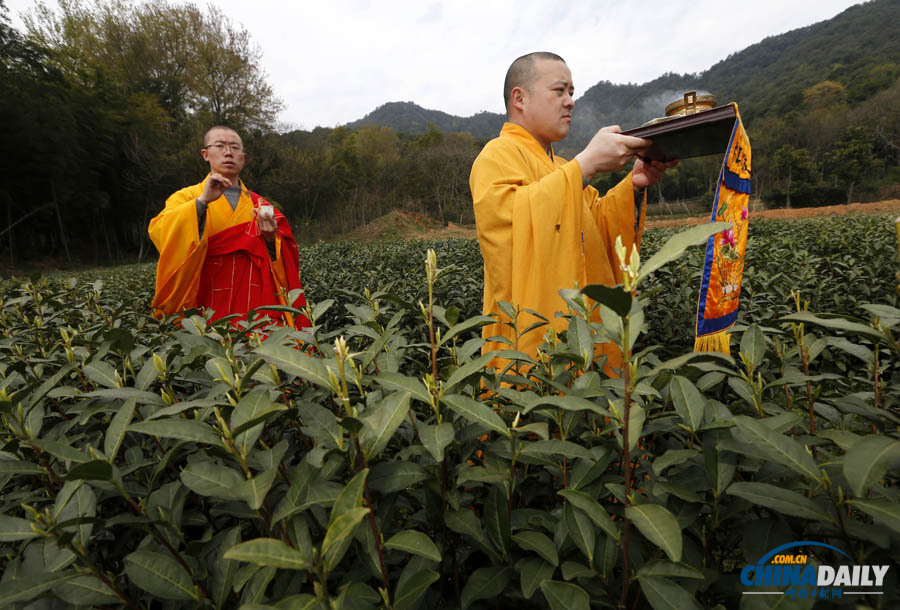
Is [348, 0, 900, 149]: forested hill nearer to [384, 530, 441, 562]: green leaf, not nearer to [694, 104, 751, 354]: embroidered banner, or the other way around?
[694, 104, 751, 354]: embroidered banner

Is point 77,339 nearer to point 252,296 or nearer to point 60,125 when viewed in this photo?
point 252,296

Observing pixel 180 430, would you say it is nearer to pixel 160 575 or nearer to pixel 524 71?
pixel 160 575

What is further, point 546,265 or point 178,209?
point 178,209

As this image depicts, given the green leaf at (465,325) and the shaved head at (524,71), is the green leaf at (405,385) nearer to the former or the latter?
the green leaf at (465,325)

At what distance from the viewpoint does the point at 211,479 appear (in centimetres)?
63

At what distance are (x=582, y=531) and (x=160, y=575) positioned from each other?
2.00 feet

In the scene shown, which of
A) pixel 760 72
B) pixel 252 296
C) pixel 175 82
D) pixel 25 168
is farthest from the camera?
pixel 760 72

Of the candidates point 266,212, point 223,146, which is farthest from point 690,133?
point 223,146

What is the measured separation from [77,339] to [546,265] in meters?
1.81

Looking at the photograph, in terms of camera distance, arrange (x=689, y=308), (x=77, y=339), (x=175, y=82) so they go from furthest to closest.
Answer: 1. (x=175, y=82)
2. (x=689, y=308)
3. (x=77, y=339)

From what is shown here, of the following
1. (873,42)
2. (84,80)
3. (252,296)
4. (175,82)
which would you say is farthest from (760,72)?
(252,296)

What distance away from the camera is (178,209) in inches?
105

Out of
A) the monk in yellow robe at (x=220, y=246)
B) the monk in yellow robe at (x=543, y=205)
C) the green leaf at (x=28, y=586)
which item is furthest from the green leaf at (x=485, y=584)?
the monk in yellow robe at (x=220, y=246)

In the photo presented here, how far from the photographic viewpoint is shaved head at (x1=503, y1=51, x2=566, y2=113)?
6.79 feet
